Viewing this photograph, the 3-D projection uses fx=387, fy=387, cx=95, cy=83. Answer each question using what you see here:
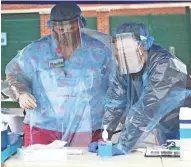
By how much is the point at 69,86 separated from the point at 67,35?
34 cm

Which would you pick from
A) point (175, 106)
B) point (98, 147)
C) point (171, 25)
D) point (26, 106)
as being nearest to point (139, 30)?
point (175, 106)

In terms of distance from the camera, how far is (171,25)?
6625 millimetres

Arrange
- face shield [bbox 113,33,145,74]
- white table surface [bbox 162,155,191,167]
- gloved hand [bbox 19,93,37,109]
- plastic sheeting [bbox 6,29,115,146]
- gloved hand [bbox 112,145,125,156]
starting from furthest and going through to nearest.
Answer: plastic sheeting [bbox 6,29,115,146], gloved hand [bbox 19,93,37,109], face shield [bbox 113,33,145,74], gloved hand [bbox 112,145,125,156], white table surface [bbox 162,155,191,167]

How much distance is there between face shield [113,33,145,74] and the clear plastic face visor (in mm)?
415

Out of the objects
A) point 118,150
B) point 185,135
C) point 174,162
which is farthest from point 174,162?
point 118,150

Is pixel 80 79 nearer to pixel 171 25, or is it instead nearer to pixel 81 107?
pixel 81 107

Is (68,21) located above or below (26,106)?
above

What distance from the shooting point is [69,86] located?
2605mm

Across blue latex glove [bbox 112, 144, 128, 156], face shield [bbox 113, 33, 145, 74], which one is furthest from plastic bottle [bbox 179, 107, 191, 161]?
face shield [bbox 113, 33, 145, 74]

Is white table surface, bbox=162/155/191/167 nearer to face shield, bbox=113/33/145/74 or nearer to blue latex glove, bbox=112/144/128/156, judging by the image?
blue latex glove, bbox=112/144/128/156

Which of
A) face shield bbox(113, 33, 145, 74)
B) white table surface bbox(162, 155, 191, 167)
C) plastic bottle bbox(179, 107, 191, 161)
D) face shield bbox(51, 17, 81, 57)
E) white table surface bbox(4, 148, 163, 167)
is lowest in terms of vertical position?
white table surface bbox(162, 155, 191, 167)

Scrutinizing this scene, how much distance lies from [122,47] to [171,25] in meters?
4.65

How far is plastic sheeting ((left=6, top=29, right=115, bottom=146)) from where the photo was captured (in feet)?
8.48

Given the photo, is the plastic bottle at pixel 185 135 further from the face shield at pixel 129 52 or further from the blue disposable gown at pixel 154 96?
the face shield at pixel 129 52
